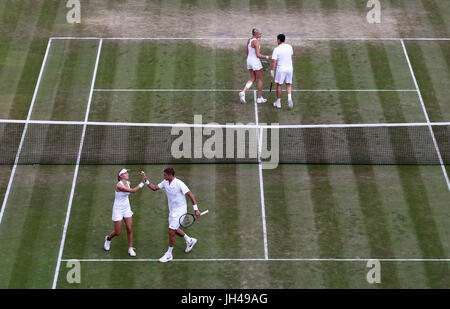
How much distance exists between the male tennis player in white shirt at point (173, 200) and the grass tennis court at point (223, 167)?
0.54 meters

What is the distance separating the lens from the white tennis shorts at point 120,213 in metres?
22.8

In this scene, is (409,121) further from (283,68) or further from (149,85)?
(149,85)

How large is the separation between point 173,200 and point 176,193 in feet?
0.74

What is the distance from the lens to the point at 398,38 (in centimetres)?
3353

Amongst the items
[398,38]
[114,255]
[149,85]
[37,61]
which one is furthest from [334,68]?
[114,255]

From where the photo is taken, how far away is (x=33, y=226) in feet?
79.9

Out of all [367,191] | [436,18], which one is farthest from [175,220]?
[436,18]

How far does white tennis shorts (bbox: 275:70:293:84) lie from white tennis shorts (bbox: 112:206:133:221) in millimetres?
7892

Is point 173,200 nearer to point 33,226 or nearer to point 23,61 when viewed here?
point 33,226

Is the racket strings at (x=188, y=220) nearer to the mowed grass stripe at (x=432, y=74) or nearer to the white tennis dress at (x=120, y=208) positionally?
the white tennis dress at (x=120, y=208)

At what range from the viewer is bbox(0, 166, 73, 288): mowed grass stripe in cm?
2261

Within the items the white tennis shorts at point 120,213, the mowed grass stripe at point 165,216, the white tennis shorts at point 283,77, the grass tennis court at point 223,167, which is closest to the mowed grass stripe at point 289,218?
the grass tennis court at point 223,167

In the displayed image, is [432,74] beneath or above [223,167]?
above

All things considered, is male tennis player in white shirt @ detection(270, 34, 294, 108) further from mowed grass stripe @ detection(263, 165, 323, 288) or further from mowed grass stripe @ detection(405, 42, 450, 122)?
mowed grass stripe @ detection(405, 42, 450, 122)
